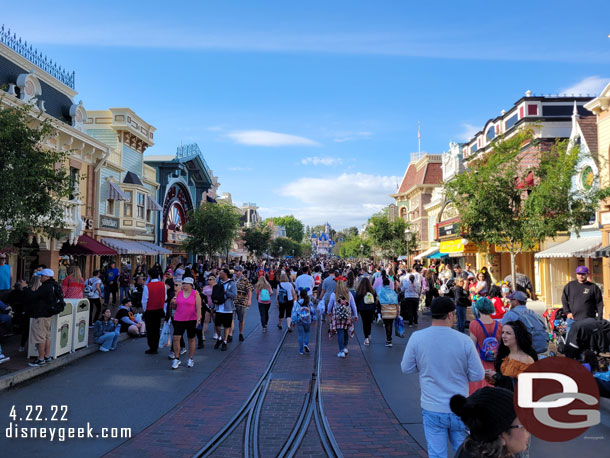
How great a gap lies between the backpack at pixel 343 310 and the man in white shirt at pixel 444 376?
19.6 ft

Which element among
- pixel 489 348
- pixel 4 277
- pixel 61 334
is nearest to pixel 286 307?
pixel 61 334

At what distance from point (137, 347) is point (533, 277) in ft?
67.5

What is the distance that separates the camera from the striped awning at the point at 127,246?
22906 mm

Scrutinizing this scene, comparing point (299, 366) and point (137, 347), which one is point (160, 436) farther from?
point (137, 347)

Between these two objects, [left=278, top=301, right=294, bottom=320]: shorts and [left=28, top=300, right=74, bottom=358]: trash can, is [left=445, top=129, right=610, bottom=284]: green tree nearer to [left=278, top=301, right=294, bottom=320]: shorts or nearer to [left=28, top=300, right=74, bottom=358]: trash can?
[left=278, top=301, right=294, bottom=320]: shorts

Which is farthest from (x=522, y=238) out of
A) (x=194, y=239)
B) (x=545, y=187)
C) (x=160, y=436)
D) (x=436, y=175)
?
(x=436, y=175)

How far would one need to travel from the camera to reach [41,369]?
792 centimetres

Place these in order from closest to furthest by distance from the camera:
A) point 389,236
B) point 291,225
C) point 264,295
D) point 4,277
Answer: point 4,277, point 264,295, point 389,236, point 291,225

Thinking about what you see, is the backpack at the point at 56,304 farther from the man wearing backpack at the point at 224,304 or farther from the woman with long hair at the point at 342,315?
the woman with long hair at the point at 342,315

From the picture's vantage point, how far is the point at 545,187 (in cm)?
1432

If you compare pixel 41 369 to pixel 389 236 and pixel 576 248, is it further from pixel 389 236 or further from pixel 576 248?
pixel 389 236

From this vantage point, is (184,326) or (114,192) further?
(114,192)

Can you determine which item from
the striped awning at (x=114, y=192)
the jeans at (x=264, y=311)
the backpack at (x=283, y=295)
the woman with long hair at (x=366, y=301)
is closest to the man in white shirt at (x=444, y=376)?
the woman with long hair at (x=366, y=301)

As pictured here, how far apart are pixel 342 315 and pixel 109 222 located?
17557mm
